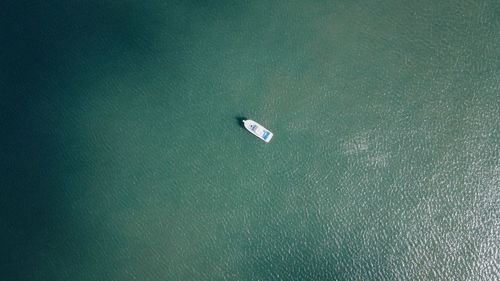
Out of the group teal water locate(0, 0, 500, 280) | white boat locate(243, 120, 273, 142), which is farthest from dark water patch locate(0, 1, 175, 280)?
white boat locate(243, 120, 273, 142)

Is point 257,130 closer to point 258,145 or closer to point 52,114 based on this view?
point 258,145

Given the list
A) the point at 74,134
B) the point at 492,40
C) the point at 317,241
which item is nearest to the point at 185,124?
the point at 74,134

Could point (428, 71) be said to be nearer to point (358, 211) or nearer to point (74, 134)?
point (358, 211)

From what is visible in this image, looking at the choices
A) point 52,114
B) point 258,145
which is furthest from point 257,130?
point 52,114

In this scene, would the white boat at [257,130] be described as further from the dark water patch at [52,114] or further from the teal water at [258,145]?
the dark water patch at [52,114]

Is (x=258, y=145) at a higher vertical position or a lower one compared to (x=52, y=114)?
higher

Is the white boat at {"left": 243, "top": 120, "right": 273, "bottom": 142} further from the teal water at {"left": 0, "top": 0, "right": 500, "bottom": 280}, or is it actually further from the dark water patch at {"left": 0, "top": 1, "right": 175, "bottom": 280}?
the dark water patch at {"left": 0, "top": 1, "right": 175, "bottom": 280}

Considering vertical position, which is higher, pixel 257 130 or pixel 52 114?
pixel 257 130

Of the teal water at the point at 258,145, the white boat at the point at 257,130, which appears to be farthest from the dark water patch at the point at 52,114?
the white boat at the point at 257,130
